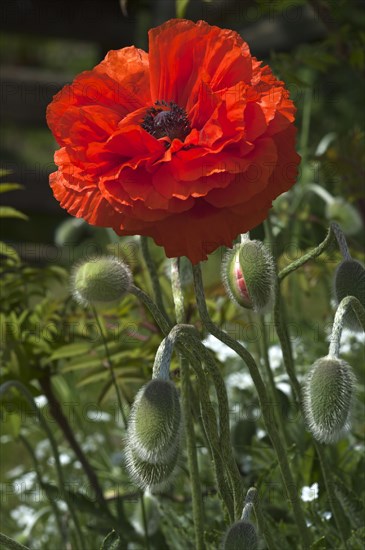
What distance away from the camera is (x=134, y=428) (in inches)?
33.7

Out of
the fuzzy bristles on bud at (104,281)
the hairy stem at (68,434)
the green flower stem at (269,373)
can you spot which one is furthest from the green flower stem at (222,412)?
the hairy stem at (68,434)

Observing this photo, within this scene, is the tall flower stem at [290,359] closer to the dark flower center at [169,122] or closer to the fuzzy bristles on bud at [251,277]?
the fuzzy bristles on bud at [251,277]

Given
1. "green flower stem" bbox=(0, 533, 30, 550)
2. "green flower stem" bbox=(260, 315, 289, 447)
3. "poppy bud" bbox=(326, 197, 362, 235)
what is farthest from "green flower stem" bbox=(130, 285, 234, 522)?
"poppy bud" bbox=(326, 197, 362, 235)

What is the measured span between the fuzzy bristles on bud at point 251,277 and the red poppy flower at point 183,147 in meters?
0.10

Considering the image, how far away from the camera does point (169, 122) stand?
98 centimetres

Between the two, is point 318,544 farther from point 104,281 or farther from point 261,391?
point 104,281

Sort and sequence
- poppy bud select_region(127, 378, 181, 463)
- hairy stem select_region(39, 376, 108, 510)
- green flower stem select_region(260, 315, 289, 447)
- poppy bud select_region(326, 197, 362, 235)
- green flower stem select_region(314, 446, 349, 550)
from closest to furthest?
poppy bud select_region(127, 378, 181, 463)
green flower stem select_region(314, 446, 349, 550)
green flower stem select_region(260, 315, 289, 447)
hairy stem select_region(39, 376, 108, 510)
poppy bud select_region(326, 197, 362, 235)

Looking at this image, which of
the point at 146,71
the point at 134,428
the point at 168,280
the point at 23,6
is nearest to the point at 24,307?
the point at 168,280

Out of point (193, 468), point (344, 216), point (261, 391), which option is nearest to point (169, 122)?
point (261, 391)

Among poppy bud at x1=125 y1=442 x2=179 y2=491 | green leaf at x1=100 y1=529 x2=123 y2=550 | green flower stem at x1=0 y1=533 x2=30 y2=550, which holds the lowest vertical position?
green leaf at x1=100 y1=529 x2=123 y2=550

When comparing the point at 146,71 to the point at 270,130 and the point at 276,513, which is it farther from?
the point at 276,513

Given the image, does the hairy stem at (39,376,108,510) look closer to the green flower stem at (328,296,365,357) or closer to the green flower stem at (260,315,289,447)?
the green flower stem at (260,315,289,447)

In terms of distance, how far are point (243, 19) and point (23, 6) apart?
6.00ft

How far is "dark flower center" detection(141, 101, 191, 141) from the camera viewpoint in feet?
3.21
